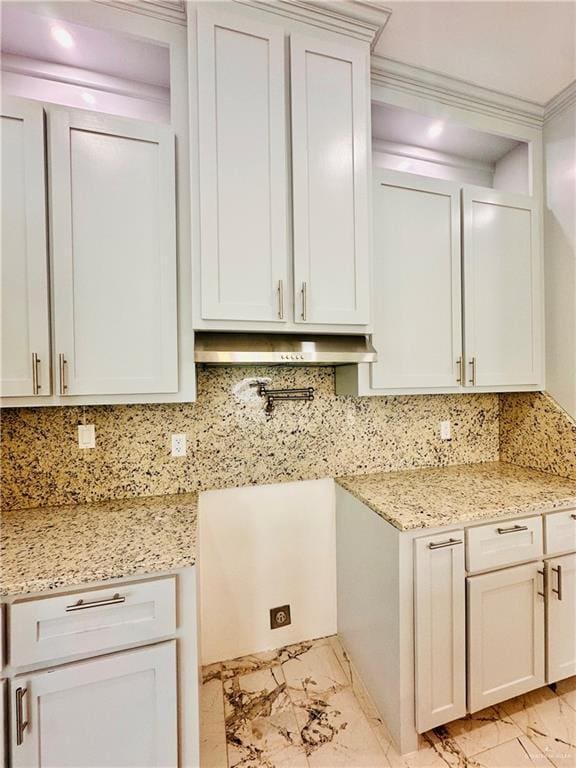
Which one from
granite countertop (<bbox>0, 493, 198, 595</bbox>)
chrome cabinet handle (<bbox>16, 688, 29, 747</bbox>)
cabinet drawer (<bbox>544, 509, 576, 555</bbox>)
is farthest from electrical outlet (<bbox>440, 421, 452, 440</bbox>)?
chrome cabinet handle (<bbox>16, 688, 29, 747</bbox>)

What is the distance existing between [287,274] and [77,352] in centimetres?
85

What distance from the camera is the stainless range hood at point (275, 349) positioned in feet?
4.33

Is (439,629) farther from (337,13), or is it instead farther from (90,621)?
(337,13)

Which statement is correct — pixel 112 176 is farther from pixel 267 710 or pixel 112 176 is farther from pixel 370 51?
pixel 267 710

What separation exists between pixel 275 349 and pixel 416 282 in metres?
0.86

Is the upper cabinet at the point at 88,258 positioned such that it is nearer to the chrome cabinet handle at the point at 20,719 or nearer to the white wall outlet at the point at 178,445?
the white wall outlet at the point at 178,445

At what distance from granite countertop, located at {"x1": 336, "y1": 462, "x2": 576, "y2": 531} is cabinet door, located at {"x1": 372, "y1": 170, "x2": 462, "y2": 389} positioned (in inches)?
20.3

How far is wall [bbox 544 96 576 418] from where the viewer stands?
1.85 meters

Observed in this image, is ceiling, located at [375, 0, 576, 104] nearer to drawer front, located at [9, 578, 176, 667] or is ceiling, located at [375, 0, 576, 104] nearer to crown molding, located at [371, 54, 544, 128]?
crown molding, located at [371, 54, 544, 128]

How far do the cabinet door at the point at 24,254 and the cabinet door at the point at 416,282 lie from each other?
1356 mm

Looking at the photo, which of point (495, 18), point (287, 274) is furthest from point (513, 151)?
point (287, 274)

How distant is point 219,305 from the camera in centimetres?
134

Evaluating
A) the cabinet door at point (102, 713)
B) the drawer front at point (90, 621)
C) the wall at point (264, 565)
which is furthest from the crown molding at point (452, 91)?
the cabinet door at point (102, 713)

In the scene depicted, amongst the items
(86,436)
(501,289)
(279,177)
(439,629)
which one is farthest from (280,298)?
(439,629)
